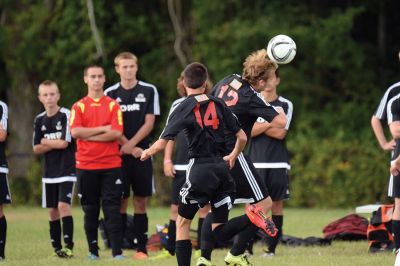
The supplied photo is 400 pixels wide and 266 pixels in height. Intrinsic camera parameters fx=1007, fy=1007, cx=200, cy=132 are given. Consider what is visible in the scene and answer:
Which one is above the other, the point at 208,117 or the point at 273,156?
the point at 208,117

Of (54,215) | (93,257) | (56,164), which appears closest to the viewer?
(93,257)

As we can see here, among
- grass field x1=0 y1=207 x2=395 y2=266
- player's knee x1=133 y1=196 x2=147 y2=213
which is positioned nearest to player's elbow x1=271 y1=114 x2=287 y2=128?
grass field x1=0 y1=207 x2=395 y2=266

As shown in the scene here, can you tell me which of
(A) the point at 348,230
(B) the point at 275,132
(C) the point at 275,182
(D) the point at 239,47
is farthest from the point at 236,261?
(D) the point at 239,47

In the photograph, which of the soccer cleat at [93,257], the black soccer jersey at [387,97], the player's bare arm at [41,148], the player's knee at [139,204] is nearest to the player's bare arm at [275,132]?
the black soccer jersey at [387,97]

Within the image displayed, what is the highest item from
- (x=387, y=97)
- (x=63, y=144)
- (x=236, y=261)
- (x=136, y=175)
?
→ (x=387, y=97)

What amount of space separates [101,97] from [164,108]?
15.7 meters

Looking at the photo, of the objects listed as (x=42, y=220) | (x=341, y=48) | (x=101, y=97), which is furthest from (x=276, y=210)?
(x=341, y=48)

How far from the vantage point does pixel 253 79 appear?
995 cm

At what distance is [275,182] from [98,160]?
2208mm

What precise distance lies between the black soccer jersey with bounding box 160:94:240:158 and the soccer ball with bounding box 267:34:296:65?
1.42 metres

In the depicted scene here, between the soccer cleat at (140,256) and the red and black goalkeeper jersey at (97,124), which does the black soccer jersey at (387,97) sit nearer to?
the red and black goalkeeper jersey at (97,124)

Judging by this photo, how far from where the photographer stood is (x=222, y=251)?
12.4 meters

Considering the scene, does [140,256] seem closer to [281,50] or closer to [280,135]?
[280,135]

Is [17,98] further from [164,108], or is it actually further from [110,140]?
[110,140]
